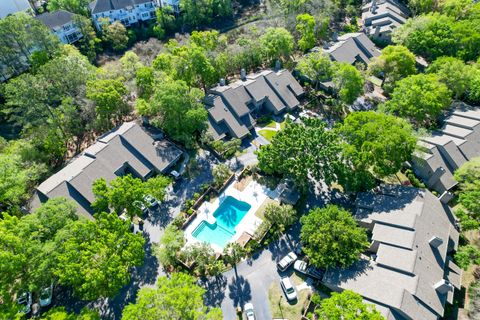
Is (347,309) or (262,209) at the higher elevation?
(347,309)

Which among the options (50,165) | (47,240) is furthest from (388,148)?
(50,165)

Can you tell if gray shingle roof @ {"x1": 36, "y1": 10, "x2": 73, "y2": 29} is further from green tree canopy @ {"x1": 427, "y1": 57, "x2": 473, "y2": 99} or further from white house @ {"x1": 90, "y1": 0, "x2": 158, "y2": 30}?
green tree canopy @ {"x1": 427, "y1": 57, "x2": 473, "y2": 99}

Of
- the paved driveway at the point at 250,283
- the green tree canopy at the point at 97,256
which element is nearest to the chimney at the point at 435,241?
the paved driveway at the point at 250,283

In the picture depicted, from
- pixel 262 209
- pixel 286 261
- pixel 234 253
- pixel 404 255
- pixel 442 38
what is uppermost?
pixel 442 38

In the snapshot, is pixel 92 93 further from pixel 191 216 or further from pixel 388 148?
pixel 388 148

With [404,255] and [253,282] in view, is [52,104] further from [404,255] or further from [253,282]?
[404,255]

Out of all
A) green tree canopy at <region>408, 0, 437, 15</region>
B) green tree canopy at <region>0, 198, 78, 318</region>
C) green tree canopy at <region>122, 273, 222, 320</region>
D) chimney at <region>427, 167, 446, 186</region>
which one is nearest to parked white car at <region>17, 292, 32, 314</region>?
green tree canopy at <region>0, 198, 78, 318</region>

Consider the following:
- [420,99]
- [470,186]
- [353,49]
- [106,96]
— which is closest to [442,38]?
[353,49]
